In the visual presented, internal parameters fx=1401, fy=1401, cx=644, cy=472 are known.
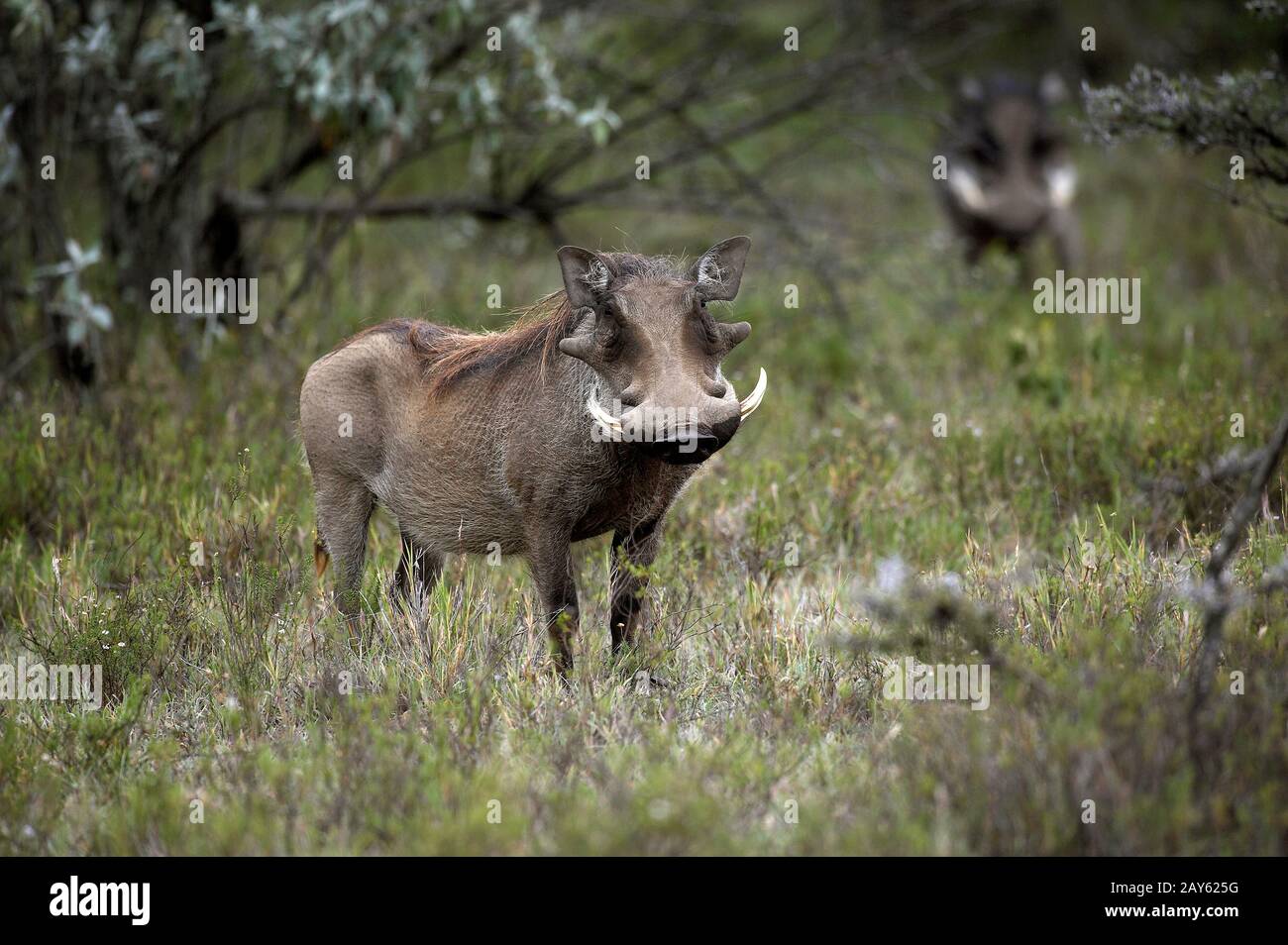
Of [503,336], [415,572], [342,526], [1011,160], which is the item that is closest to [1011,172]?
[1011,160]

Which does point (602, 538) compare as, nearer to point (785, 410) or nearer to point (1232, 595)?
point (785, 410)

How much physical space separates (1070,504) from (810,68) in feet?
10.6

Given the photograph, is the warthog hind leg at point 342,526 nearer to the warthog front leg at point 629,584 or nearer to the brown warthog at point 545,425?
the brown warthog at point 545,425

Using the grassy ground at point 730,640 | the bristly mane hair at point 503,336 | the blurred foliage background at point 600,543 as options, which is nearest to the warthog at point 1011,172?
the blurred foliage background at point 600,543

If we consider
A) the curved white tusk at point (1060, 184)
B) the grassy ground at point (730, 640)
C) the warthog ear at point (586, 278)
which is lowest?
the grassy ground at point (730, 640)

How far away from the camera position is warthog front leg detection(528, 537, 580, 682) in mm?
3617

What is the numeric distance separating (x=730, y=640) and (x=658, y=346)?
1035mm

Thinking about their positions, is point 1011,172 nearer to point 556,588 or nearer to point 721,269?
point 721,269

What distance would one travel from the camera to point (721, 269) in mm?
3545

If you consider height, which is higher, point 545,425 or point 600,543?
point 545,425

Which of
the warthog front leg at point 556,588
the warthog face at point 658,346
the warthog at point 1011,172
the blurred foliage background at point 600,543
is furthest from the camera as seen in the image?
the warthog at point 1011,172

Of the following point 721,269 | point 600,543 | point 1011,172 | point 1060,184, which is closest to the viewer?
point 721,269

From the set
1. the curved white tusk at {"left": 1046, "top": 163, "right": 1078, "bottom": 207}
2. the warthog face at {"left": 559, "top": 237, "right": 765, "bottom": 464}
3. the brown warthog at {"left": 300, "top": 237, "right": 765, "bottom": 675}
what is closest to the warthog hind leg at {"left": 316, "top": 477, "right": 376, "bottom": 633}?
the brown warthog at {"left": 300, "top": 237, "right": 765, "bottom": 675}

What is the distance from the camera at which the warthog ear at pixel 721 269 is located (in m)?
3.45
